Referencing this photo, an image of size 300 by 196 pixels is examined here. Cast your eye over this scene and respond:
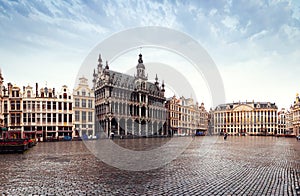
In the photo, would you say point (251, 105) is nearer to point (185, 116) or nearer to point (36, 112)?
point (185, 116)

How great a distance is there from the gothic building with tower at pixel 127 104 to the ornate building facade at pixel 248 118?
69.4 metres

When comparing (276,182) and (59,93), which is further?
(59,93)

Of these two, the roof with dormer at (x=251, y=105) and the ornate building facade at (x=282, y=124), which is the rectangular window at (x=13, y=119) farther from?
the ornate building facade at (x=282, y=124)

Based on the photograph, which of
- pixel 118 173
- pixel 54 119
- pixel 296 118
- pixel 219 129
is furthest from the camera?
pixel 219 129

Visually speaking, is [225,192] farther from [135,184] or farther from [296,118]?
[296,118]

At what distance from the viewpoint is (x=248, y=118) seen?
145000 mm

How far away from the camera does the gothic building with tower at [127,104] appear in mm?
72062

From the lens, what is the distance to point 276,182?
11.4 m

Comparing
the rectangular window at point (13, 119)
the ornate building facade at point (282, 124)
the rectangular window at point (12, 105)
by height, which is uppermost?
the rectangular window at point (12, 105)

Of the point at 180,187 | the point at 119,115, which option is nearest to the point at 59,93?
the point at 119,115

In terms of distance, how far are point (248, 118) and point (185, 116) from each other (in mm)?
50327

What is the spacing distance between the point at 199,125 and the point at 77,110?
7928 cm

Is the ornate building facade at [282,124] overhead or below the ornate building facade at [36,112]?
below

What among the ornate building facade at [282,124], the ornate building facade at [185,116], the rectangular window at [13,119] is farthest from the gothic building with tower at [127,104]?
the ornate building facade at [282,124]
